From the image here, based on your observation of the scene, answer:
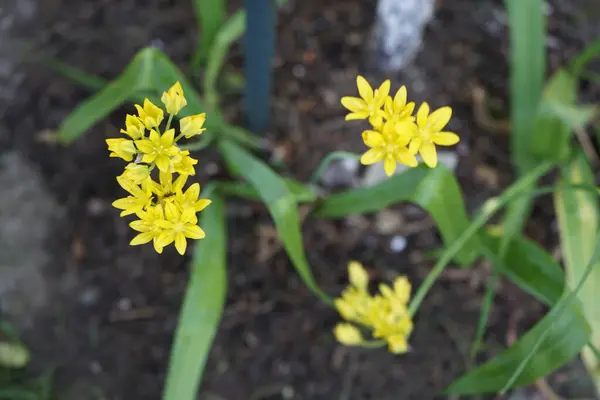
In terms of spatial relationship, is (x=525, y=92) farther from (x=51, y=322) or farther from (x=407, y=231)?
(x=51, y=322)

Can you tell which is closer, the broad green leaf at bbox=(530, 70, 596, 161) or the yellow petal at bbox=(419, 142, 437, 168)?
the yellow petal at bbox=(419, 142, 437, 168)

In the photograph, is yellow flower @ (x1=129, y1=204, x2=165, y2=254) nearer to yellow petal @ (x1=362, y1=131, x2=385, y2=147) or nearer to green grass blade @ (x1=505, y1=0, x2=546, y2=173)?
yellow petal @ (x1=362, y1=131, x2=385, y2=147)

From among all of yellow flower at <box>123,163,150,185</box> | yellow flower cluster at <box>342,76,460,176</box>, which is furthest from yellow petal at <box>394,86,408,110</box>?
yellow flower at <box>123,163,150,185</box>

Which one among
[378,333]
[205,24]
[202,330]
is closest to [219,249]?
[202,330]

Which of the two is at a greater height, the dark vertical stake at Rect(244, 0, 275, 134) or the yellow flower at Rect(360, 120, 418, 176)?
the dark vertical stake at Rect(244, 0, 275, 134)

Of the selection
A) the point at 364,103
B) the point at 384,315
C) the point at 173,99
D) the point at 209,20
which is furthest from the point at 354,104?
the point at 209,20

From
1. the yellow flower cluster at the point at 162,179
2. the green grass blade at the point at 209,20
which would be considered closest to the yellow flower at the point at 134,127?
the yellow flower cluster at the point at 162,179

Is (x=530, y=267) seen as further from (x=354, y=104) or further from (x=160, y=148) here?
(x=160, y=148)
